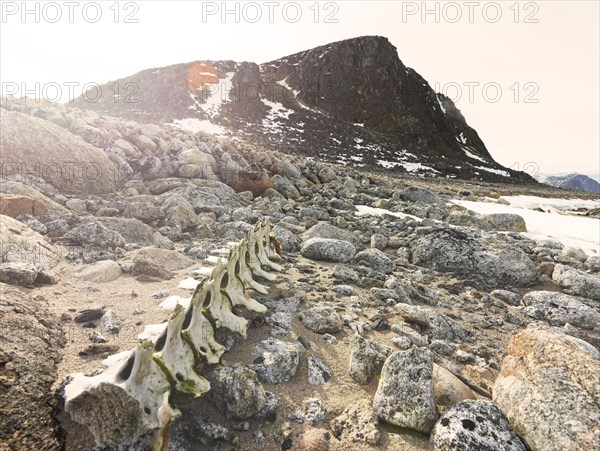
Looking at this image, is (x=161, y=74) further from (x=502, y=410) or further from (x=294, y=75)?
(x=502, y=410)

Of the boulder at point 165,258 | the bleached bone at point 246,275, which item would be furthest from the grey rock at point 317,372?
the boulder at point 165,258

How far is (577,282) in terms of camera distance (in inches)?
187

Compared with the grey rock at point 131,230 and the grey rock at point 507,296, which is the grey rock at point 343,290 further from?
the grey rock at point 131,230

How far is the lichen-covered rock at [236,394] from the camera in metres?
2.02

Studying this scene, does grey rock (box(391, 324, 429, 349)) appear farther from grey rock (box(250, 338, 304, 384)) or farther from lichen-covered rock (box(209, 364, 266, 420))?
lichen-covered rock (box(209, 364, 266, 420))

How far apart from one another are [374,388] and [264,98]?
81641 millimetres

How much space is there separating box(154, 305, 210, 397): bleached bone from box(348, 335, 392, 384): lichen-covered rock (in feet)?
3.56

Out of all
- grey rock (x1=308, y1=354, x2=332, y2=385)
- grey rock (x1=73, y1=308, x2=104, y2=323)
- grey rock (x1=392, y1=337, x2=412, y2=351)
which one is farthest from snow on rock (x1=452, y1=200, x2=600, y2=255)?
grey rock (x1=73, y1=308, x2=104, y2=323)

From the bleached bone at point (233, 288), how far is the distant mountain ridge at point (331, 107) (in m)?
43.7

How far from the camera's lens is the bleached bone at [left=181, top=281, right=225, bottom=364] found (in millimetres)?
2205

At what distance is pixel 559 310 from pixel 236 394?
12.7 feet

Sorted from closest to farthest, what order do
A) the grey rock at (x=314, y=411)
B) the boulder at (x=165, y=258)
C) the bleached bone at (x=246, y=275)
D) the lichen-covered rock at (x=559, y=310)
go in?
the grey rock at (x=314, y=411), the bleached bone at (x=246, y=275), the lichen-covered rock at (x=559, y=310), the boulder at (x=165, y=258)

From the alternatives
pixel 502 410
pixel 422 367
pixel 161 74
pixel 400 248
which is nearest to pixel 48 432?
pixel 422 367

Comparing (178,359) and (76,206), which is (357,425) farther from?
(76,206)
